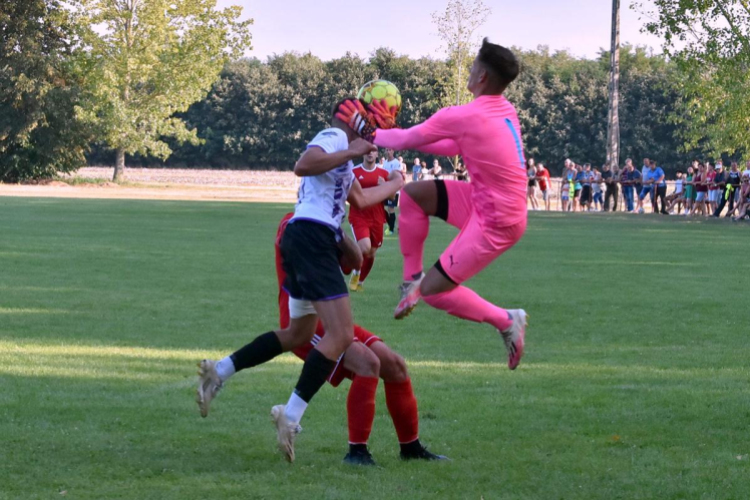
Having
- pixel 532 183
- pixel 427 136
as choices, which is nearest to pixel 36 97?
pixel 532 183

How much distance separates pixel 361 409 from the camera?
603 centimetres

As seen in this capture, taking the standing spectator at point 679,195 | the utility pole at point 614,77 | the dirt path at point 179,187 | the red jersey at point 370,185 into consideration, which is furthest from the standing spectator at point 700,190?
the red jersey at point 370,185

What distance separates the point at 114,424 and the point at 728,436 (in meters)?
4.02

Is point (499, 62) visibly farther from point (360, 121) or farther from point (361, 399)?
point (361, 399)

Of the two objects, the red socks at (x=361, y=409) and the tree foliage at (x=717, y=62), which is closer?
the red socks at (x=361, y=409)

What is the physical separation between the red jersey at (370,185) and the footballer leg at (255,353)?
1052 cm

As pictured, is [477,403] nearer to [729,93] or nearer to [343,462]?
[343,462]

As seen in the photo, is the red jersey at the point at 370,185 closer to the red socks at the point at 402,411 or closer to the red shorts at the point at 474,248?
the red shorts at the point at 474,248

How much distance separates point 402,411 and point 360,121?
1.71 m

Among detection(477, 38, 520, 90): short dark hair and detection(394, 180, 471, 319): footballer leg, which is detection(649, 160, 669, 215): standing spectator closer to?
detection(394, 180, 471, 319): footballer leg

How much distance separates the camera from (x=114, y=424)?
6887 mm

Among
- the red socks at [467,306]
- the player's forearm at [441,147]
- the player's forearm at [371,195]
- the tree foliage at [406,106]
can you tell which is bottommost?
the red socks at [467,306]

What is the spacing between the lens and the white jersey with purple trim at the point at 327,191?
585 cm

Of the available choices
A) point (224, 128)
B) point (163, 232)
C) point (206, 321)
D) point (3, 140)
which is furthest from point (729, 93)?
point (224, 128)
